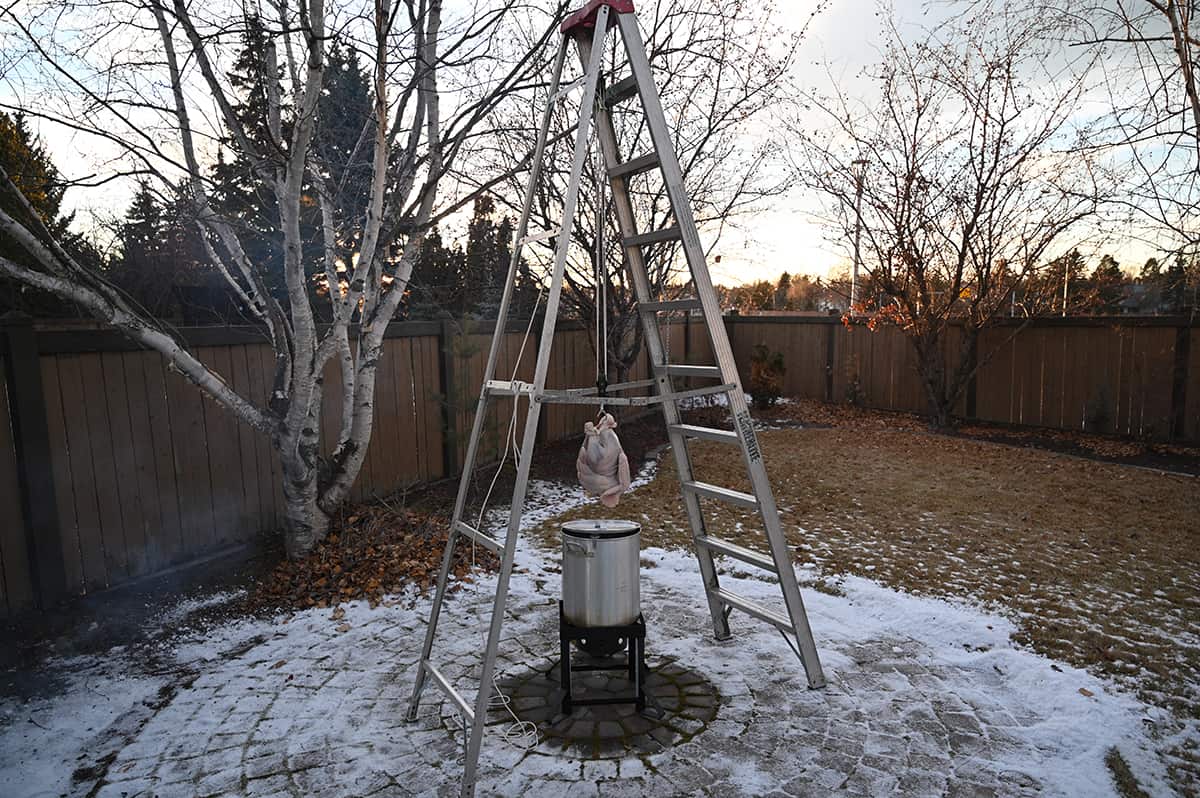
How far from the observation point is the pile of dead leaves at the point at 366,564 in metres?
4.24

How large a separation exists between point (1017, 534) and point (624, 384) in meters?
4.02

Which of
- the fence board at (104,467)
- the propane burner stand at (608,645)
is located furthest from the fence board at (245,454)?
the propane burner stand at (608,645)

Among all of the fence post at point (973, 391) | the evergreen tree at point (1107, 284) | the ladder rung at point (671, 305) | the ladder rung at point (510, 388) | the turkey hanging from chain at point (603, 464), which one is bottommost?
the fence post at point (973, 391)

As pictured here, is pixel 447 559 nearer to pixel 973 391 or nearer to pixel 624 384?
pixel 624 384

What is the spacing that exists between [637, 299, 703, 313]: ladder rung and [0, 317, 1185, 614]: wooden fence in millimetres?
699

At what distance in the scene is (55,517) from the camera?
385 centimetres

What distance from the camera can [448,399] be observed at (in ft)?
22.4

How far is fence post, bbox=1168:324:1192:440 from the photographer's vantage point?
807cm

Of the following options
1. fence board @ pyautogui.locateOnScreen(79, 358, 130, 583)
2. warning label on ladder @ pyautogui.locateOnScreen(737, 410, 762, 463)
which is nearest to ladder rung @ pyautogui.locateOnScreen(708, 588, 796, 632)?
warning label on ladder @ pyautogui.locateOnScreen(737, 410, 762, 463)

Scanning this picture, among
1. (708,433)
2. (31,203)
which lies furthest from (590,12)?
(31,203)

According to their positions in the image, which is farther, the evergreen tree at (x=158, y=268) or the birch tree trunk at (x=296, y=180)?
the evergreen tree at (x=158, y=268)

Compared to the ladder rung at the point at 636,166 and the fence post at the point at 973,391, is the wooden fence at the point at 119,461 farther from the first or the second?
the fence post at the point at 973,391

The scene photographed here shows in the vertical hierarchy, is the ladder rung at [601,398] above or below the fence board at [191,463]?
above

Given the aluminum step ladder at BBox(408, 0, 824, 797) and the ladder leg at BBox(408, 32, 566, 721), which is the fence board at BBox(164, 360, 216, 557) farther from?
the ladder leg at BBox(408, 32, 566, 721)
